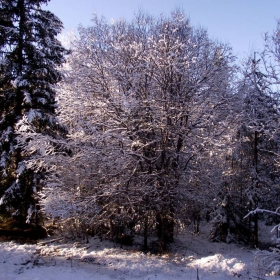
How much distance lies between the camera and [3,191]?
11.8 metres

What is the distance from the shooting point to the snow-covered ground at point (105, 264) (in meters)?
Answer: 7.84

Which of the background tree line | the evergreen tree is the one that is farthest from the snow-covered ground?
the evergreen tree

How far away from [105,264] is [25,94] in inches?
297

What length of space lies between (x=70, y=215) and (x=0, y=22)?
29.5 ft

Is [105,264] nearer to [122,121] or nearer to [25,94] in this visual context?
[122,121]

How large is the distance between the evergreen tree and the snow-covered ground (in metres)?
2.31

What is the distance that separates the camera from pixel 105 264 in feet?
29.8

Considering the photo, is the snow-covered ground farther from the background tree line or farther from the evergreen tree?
the evergreen tree

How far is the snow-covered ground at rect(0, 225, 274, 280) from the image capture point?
784cm

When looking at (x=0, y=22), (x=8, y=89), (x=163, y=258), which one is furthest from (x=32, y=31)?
(x=163, y=258)

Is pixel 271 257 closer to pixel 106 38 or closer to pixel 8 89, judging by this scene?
pixel 106 38

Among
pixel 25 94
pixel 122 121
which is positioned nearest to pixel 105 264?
pixel 122 121

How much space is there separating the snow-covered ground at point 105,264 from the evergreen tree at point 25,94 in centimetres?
231

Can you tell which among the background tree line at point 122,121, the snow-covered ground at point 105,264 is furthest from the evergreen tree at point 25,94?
the snow-covered ground at point 105,264
